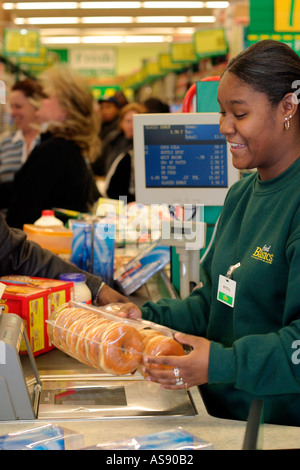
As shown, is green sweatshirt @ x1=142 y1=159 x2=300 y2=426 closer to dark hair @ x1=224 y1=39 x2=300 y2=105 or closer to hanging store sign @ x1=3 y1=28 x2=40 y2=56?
dark hair @ x1=224 y1=39 x2=300 y2=105

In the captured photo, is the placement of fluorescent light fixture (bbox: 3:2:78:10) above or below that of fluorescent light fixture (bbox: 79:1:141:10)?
above

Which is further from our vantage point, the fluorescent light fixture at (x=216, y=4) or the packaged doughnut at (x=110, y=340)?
the fluorescent light fixture at (x=216, y=4)

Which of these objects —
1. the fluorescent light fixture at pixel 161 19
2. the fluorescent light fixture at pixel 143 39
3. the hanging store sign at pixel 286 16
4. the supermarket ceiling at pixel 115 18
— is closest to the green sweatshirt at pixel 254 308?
the hanging store sign at pixel 286 16

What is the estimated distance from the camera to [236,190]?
193 cm

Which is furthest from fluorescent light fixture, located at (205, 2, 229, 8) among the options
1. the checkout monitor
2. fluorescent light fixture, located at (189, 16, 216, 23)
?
the checkout monitor

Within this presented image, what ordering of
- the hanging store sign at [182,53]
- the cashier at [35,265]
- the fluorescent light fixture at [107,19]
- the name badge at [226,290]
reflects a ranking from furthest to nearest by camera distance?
1. the fluorescent light fixture at [107,19]
2. the hanging store sign at [182,53]
3. the cashier at [35,265]
4. the name badge at [226,290]

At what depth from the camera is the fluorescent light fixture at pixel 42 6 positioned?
12.7 meters

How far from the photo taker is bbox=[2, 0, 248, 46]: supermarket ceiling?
12656mm

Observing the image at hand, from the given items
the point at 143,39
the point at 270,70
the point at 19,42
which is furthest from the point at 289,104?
the point at 143,39

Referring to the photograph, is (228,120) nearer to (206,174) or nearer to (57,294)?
(57,294)

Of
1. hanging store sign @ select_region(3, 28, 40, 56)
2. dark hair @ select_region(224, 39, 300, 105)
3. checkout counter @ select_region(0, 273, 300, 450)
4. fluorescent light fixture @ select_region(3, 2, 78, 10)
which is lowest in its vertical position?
checkout counter @ select_region(0, 273, 300, 450)

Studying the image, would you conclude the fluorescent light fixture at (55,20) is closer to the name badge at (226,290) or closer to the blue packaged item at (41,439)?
the name badge at (226,290)

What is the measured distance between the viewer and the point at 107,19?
14.7 metres

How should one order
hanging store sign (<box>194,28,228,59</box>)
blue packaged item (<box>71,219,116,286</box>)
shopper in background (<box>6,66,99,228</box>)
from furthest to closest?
hanging store sign (<box>194,28,228,59</box>)
shopper in background (<box>6,66,99,228</box>)
blue packaged item (<box>71,219,116,286</box>)
